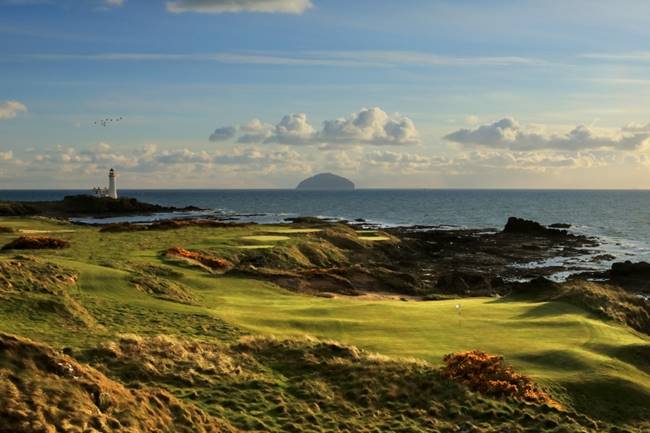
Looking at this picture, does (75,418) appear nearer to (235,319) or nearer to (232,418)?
(232,418)

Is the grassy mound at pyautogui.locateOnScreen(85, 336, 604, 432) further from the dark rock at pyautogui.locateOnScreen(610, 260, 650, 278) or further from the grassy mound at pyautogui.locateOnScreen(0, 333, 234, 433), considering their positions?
the dark rock at pyautogui.locateOnScreen(610, 260, 650, 278)

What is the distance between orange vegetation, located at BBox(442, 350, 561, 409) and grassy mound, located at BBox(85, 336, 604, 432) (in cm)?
28

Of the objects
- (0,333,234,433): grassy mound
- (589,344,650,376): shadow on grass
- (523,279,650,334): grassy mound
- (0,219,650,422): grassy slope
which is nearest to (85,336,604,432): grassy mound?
(0,333,234,433): grassy mound

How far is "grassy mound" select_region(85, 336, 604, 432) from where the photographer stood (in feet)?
55.7

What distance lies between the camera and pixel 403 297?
1649 inches

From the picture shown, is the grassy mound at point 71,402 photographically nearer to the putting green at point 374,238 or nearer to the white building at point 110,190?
the putting green at point 374,238

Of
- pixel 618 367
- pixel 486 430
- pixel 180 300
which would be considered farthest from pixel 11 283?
pixel 618 367

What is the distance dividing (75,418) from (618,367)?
17.7 meters

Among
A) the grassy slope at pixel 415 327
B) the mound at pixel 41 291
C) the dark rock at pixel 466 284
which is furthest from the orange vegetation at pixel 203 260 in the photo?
the dark rock at pixel 466 284

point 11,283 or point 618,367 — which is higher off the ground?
point 11,283

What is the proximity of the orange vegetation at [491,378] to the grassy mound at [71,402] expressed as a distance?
781 centimetres

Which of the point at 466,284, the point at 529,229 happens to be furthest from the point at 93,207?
the point at 466,284

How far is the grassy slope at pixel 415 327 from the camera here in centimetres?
2036

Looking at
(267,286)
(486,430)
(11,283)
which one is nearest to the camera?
(486,430)
